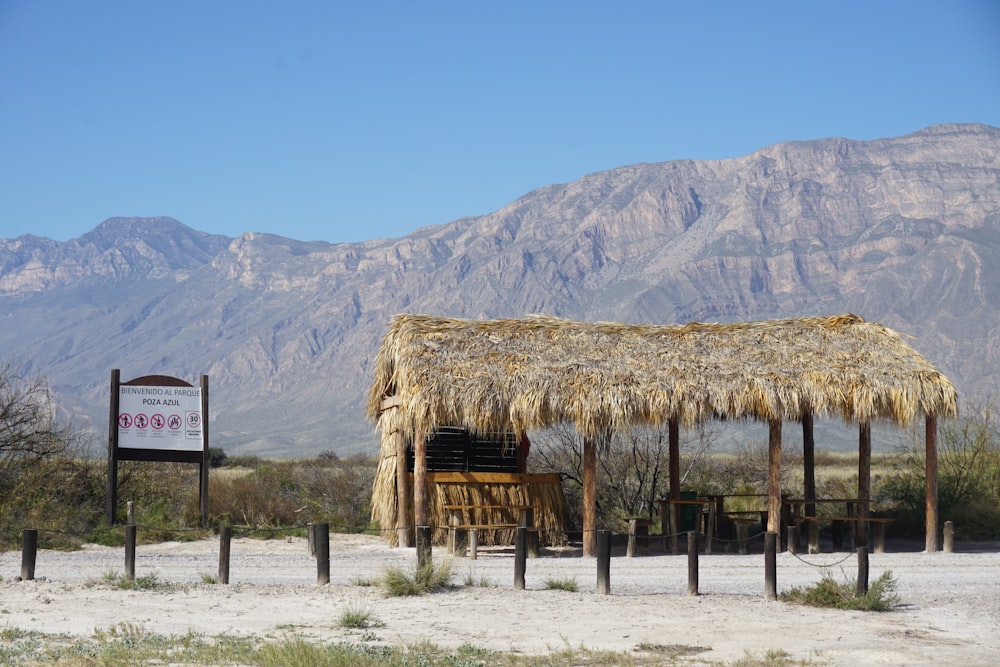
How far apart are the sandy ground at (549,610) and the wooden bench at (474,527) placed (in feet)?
4.06

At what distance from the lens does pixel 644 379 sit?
18.6 meters

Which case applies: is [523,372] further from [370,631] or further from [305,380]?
[305,380]

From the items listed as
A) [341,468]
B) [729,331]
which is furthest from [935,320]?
[729,331]

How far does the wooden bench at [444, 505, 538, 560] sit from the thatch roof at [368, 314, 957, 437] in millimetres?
1437

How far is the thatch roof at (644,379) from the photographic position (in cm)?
1836

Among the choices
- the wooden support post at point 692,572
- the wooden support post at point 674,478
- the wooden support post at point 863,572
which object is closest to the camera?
the wooden support post at point 863,572

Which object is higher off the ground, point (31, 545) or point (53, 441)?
point (53, 441)

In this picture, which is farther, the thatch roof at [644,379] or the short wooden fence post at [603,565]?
the thatch roof at [644,379]

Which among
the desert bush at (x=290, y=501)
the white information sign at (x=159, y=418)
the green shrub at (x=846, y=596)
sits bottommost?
the green shrub at (x=846, y=596)

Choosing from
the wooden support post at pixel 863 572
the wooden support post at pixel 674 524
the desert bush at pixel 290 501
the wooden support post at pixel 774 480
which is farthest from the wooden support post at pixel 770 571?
the desert bush at pixel 290 501

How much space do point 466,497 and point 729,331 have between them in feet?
16.3

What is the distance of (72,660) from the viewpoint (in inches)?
395

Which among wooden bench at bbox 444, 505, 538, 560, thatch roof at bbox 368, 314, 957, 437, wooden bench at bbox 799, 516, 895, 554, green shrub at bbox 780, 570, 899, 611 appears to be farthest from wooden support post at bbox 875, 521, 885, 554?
green shrub at bbox 780, 570, 899, 611

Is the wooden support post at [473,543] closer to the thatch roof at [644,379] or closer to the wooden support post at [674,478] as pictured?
the thatch roof at [644,379]
